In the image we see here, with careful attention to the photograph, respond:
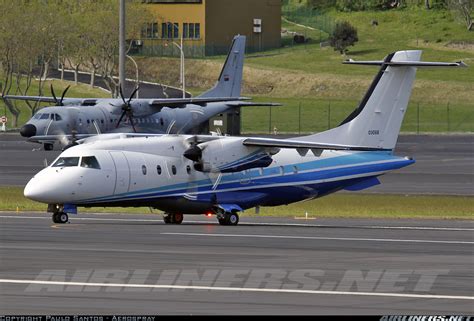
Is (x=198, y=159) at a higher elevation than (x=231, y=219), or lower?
higher

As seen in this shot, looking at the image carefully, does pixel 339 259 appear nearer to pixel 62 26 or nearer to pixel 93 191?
pixel 93 191

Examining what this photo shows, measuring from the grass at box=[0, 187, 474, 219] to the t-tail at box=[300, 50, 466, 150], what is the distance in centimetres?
357

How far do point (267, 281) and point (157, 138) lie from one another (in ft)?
56.4

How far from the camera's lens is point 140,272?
908 inches

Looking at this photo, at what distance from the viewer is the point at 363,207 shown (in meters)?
47.8

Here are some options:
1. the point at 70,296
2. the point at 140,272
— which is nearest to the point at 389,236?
the point at 140,272

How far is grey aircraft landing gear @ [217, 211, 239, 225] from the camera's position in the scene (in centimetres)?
3788

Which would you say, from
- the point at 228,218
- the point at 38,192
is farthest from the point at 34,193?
the point at 228,218

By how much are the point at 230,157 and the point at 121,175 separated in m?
3.89

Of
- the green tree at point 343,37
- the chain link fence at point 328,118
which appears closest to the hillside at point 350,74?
the chain link fence at point 328,118

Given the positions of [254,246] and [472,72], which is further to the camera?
[472,72]

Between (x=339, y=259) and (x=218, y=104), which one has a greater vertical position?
(x=339, y=259)

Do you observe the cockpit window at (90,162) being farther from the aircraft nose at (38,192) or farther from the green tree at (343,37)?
the green tree at (343,37)

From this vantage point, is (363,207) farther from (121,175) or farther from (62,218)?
(62,218)
